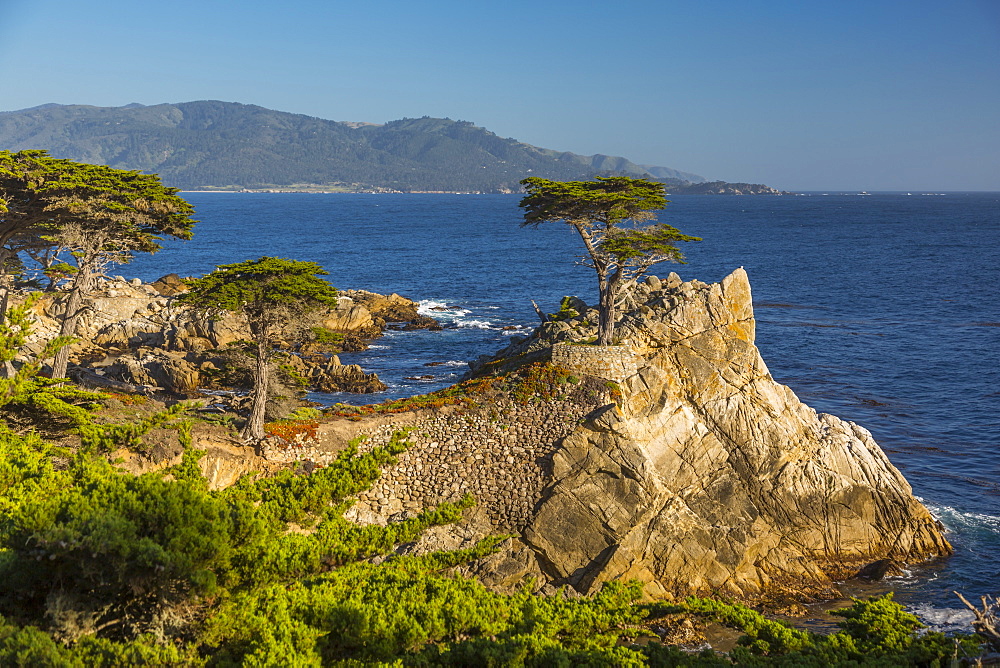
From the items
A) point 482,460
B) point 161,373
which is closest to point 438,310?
point 161,373

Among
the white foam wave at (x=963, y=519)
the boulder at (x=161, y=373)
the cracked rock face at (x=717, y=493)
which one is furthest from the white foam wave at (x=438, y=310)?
the white foam wave at (x=963, y=519)

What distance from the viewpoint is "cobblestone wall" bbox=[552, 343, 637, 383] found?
89.2 feet

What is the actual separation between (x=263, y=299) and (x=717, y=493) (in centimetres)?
1684

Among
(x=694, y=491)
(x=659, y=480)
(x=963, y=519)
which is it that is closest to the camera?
(x=659, y=480)

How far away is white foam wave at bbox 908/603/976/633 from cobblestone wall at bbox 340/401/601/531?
1195 centimetres

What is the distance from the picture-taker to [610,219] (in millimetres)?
30297

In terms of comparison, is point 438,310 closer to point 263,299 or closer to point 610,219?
point 610,219

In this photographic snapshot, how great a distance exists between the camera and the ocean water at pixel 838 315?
31.3 metres

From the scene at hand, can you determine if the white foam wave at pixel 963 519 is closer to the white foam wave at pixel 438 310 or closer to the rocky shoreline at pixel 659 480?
the rocky shoreline at pixel 659 480

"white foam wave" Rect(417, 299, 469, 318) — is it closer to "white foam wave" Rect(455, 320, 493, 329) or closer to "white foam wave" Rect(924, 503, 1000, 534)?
"white foam wave" Rect(455, 320, 493, 329)

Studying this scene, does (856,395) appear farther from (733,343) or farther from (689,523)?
(689,523)

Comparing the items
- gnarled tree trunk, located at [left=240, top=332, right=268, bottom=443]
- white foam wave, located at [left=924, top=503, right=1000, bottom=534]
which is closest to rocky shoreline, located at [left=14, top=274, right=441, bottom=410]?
gnarled tree trunk, located at [left=240, top=332, right=268, bottom=443]

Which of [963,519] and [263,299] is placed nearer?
[263,299]

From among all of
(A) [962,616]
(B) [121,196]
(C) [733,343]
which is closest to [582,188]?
(C) [733,343]
